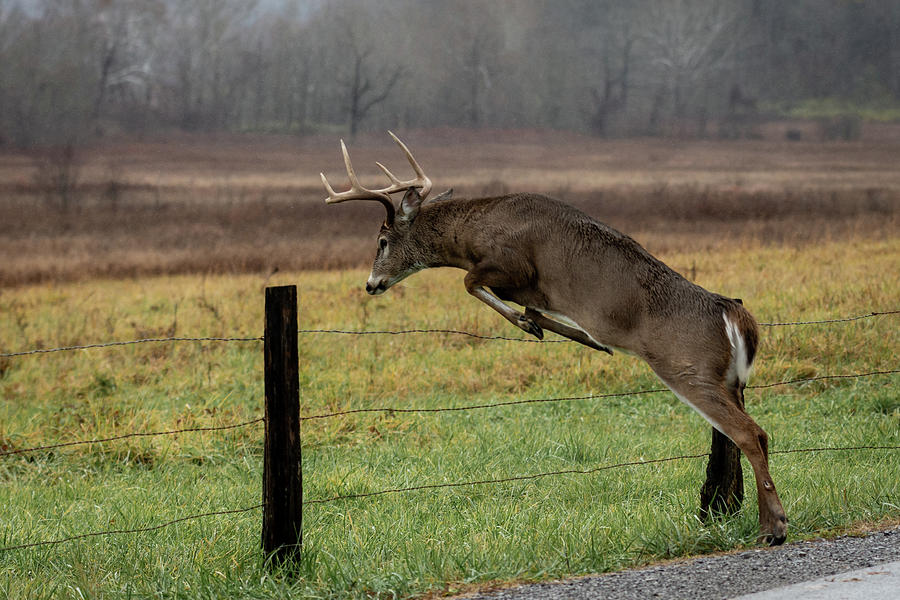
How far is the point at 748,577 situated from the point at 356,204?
19.7 meters

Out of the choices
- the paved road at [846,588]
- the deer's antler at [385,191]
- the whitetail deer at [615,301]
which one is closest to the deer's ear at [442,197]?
the deer's antler at [385,191]

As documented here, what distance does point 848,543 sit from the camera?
18.4ft

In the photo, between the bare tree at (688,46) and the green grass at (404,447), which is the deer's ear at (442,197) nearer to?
the green grass at (404,447)

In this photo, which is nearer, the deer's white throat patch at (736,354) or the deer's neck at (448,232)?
the deer's white throat patch at (736,354)

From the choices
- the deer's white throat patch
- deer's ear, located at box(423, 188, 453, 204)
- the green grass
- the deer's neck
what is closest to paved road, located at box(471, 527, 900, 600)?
the green grass

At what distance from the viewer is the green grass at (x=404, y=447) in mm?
5422

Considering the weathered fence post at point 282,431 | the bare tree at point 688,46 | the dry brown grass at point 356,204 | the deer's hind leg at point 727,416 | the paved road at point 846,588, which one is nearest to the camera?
the paved road at point 846,588

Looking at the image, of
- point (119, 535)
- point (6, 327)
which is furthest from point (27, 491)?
point (6, 327)

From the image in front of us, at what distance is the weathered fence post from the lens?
16.6ft

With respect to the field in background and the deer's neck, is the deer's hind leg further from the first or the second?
the deer's neck

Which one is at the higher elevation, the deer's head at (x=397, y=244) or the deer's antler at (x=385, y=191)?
the deer's antler at (x=385, y=191)

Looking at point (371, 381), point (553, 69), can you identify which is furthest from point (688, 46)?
point (371, 381)

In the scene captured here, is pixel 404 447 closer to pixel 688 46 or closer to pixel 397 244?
pixel 397 244

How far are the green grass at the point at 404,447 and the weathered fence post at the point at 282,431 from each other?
6.1 inches
